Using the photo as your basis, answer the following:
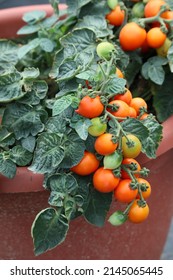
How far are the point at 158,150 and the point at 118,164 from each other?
0.15m

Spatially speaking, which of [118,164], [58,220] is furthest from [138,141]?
[58,220]

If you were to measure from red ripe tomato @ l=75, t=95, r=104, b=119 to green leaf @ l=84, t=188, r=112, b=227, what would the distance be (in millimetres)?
133

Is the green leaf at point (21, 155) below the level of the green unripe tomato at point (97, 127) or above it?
below

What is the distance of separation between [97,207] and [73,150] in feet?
0.34

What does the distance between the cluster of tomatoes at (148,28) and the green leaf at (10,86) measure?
0.65ft

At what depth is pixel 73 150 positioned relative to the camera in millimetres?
724

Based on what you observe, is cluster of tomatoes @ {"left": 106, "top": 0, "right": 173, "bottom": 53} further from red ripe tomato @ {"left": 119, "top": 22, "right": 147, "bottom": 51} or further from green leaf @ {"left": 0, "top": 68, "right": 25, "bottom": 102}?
green leaf @ {"left": 0, "top": 68, "right": 25, "bottom": 102}

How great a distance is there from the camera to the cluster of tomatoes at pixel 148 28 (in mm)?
870

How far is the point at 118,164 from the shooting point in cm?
69

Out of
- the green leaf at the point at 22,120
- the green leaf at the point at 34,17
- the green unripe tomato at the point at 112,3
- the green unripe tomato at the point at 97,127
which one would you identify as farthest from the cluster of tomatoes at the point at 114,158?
the green leaf at the point at 34,17

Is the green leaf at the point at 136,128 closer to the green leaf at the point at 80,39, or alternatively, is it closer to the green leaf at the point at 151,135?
the green leaf at the point at 151,135

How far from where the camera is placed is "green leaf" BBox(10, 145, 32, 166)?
778mm

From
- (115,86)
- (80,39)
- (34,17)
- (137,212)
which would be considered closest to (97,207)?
(137,212)
